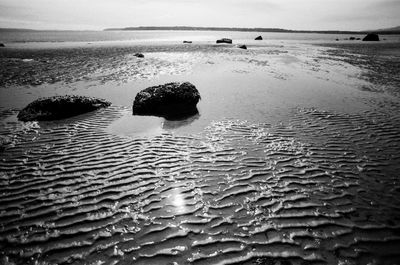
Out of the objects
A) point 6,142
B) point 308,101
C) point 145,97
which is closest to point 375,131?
point 308,101

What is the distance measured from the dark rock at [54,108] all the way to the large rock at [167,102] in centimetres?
230

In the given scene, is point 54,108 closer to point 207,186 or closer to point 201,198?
point 207,186

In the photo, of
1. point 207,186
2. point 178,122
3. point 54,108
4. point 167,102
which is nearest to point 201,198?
point 207,186

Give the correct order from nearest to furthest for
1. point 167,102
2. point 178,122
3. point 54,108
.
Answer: point 178,122, point 54,108, point 167,102

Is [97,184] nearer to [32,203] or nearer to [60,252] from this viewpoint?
[32,203]

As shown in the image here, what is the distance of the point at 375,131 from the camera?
981 cm

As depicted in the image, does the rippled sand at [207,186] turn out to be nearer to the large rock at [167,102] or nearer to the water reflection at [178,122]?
the water reflection at [178,122]

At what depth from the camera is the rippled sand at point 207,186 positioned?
4.76 m

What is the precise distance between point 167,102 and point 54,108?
15.6 feet

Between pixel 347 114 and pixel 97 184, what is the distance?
10.6m

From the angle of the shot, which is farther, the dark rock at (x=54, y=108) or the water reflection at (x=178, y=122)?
the dark rock at (x=54, y=108)

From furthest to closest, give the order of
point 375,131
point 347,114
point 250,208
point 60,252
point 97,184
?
point 347,114, point 375,131, point 97,184, point 250,208, point 60,252

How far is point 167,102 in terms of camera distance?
39.2ft

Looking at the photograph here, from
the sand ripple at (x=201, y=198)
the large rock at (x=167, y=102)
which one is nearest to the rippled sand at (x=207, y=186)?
the sand ripple at (x=201, y=198)
